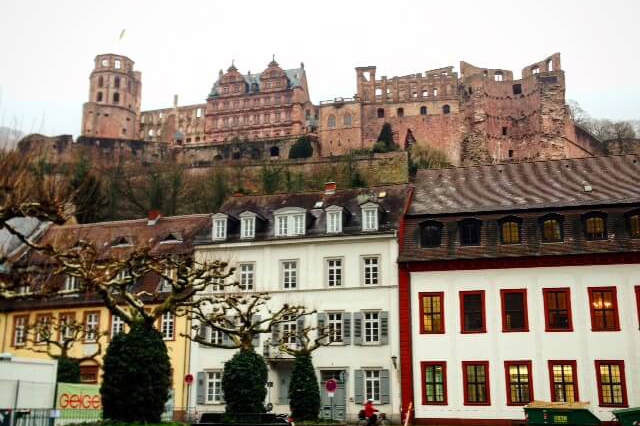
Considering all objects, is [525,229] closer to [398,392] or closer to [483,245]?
[483,245]

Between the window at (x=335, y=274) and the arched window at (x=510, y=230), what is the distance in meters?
8.50

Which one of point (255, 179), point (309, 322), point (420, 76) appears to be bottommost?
point (309, 322)

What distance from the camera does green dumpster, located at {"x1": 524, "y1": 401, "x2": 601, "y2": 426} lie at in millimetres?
28000

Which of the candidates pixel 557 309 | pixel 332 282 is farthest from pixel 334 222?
pixel 557 309

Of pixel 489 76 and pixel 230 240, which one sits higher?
pixel 489 76

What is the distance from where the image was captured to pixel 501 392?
3428 centimetres

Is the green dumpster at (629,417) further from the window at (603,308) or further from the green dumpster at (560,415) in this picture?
the window at (603,308)

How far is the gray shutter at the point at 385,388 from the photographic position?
36.2 m

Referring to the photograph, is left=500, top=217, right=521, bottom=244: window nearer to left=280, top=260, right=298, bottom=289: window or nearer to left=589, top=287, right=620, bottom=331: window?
left=589, top=287, right=620, bottom=331: window

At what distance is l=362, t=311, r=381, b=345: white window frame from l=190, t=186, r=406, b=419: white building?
0.05 metres

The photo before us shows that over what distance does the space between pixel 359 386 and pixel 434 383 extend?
3934 millimetres

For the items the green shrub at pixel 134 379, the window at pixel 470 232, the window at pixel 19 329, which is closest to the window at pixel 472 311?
the window at pixel 470 232

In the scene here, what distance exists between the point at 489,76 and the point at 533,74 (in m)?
6.30

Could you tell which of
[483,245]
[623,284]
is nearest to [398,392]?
[483,245]
